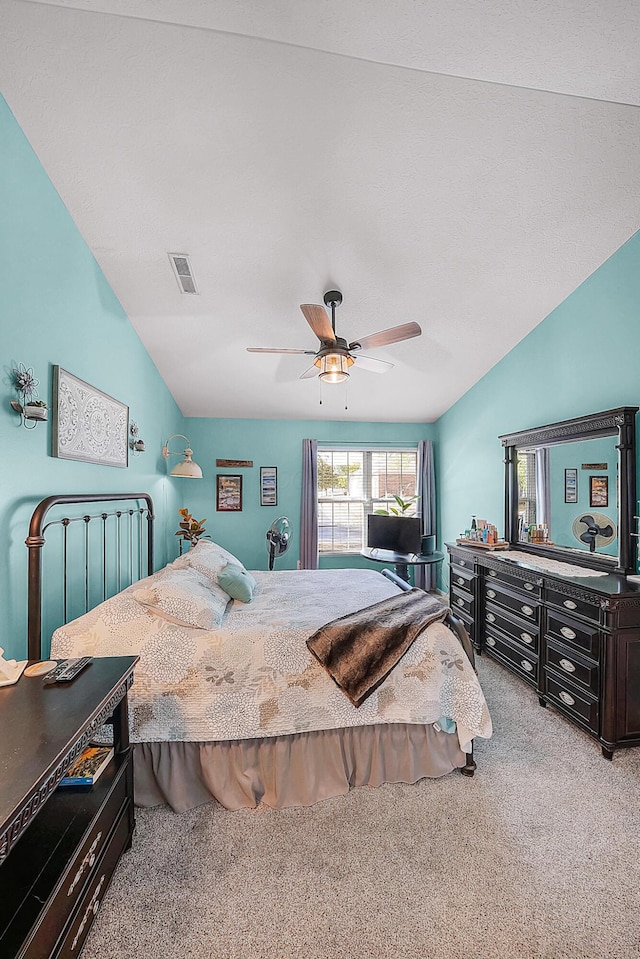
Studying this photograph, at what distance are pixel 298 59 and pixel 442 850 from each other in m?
3.29

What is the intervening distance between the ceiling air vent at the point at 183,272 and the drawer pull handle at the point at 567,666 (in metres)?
3.56

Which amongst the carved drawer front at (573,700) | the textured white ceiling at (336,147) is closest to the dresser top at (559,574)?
the carved drawer front at (573,700)

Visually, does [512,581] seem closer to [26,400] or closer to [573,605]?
[573,605]

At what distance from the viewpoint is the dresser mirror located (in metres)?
2.79

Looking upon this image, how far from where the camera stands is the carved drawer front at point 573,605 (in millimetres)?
2414

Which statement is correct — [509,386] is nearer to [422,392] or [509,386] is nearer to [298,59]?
[422,392]

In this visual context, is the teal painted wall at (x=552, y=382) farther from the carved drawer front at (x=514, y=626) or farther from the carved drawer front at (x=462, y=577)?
the carved drawer front at (x=514, y=626)

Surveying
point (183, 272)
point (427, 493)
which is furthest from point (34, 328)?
point (427, 493)

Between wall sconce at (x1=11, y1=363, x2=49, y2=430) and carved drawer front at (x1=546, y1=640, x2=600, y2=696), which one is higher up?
wall sconce at (x1=11, y1=363, x2=49, y2=430)

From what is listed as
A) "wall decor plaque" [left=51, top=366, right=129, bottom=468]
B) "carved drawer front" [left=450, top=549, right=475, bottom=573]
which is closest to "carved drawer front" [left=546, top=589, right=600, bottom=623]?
"carved drawer front" [left=450, top=549, right=475, bottom=573]

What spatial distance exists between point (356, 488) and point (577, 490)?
10.1 feet

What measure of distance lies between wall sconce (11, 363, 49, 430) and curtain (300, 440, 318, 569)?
3770 millimetres

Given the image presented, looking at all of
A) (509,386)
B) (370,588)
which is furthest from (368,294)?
(370,588)

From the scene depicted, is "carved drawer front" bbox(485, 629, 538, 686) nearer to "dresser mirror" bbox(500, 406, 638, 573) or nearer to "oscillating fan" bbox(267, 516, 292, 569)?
"dresser mirror" bbox(500, 406, 638, 573)
